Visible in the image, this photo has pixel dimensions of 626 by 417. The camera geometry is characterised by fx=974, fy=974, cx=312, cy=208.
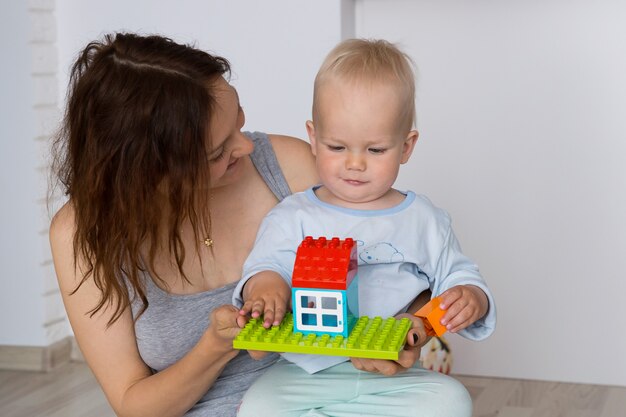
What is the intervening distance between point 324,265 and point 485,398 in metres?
1.44

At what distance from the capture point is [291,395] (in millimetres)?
1391

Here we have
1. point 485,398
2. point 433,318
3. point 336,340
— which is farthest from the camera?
point 485,398

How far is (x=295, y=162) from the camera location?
1695 mm

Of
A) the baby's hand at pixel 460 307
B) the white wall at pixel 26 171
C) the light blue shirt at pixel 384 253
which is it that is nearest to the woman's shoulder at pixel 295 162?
the light blue shirt at pixel 384 253

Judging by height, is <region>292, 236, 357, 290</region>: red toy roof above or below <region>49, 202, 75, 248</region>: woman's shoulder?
above

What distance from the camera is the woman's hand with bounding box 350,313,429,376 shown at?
126 cm

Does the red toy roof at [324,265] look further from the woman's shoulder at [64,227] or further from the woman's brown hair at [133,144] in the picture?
the woman's shoulder at [64,227]

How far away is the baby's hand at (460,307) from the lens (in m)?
1.33

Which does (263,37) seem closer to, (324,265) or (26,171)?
(26,171)

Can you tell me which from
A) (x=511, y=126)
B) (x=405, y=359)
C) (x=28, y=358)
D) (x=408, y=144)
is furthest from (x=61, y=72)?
(x=405, y=359)

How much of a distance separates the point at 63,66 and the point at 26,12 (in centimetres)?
19

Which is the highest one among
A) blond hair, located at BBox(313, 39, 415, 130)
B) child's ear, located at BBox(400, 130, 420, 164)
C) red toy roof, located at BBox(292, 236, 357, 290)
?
blond hair, located at BBox(313, 39, 415, 130)

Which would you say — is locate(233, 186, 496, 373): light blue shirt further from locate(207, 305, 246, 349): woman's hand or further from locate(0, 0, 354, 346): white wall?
locate(0, 0, 354, 346): white wall

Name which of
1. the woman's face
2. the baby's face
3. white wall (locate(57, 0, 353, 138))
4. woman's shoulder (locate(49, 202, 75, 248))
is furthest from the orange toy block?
white wall (locate(57, 0, 353, 138))
